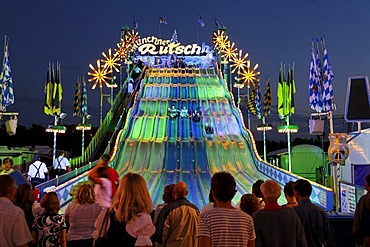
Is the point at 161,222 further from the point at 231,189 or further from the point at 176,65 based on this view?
the point at 176,65

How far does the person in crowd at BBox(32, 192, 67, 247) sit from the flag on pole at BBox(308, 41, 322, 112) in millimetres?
12462

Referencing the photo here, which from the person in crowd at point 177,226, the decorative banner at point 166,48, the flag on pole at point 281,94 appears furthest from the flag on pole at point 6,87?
the decorative banner at point 166,48

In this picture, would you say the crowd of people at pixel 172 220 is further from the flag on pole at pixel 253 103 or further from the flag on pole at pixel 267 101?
the flag on pole at pixel 253 103

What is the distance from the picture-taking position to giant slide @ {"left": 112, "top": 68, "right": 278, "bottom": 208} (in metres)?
21.8

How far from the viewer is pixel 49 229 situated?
507 centimetres

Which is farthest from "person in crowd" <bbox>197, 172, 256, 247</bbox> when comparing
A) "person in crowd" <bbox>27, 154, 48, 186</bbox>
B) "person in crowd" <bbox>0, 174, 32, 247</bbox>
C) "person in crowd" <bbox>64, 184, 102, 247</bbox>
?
"person in crowd" <bbox>27, 154, 48, 186</bbox>

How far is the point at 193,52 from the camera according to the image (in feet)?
146

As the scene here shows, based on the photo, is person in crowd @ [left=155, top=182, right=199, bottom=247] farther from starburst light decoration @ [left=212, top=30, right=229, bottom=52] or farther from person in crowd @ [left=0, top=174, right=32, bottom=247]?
starburst light decoration @ [left=212, top=30, right=229, bottom=52]

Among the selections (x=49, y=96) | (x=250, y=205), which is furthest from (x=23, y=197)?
(x=49, y=96)

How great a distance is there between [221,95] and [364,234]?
29.1m

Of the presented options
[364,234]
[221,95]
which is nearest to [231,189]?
[364,234]

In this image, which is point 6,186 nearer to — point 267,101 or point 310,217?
point 310,217

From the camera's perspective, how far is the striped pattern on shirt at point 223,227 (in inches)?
142

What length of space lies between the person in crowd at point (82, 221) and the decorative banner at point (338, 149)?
28.4ft
